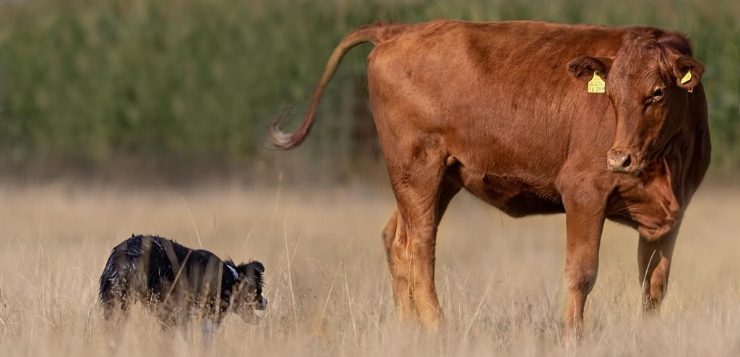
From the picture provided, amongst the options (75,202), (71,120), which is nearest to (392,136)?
(75,202)

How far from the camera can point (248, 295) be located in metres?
7.43

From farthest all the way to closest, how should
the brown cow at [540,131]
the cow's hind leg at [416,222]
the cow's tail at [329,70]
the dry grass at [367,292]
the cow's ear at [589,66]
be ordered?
the cow's tail at [329,70], the cow's hind leg at [416,222], the cow's ear at [589,66], the brown cow at [540,131], the dry grass at [367,292]

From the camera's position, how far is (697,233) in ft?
48.1

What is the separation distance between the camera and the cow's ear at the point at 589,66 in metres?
7.77

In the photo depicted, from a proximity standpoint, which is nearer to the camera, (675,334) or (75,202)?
(675,334)

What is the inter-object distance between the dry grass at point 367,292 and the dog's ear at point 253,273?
26cm

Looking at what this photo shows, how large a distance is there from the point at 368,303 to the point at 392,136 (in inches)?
47.0

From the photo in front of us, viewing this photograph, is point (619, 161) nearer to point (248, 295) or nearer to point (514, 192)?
point (514, 192)

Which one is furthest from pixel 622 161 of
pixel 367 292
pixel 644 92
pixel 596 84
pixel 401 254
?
pixel 367 292

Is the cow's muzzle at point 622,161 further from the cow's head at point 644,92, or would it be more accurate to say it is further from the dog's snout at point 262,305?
the dog's snout at point 262,305

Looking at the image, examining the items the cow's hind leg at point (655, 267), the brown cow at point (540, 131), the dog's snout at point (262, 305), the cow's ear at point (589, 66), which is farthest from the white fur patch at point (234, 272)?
the cow's hind leg at point (655, 267)

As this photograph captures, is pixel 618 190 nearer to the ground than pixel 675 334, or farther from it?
farther from it

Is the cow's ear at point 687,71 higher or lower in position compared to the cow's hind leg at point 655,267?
higher

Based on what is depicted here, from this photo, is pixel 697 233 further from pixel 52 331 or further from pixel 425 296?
pixel 52 331
